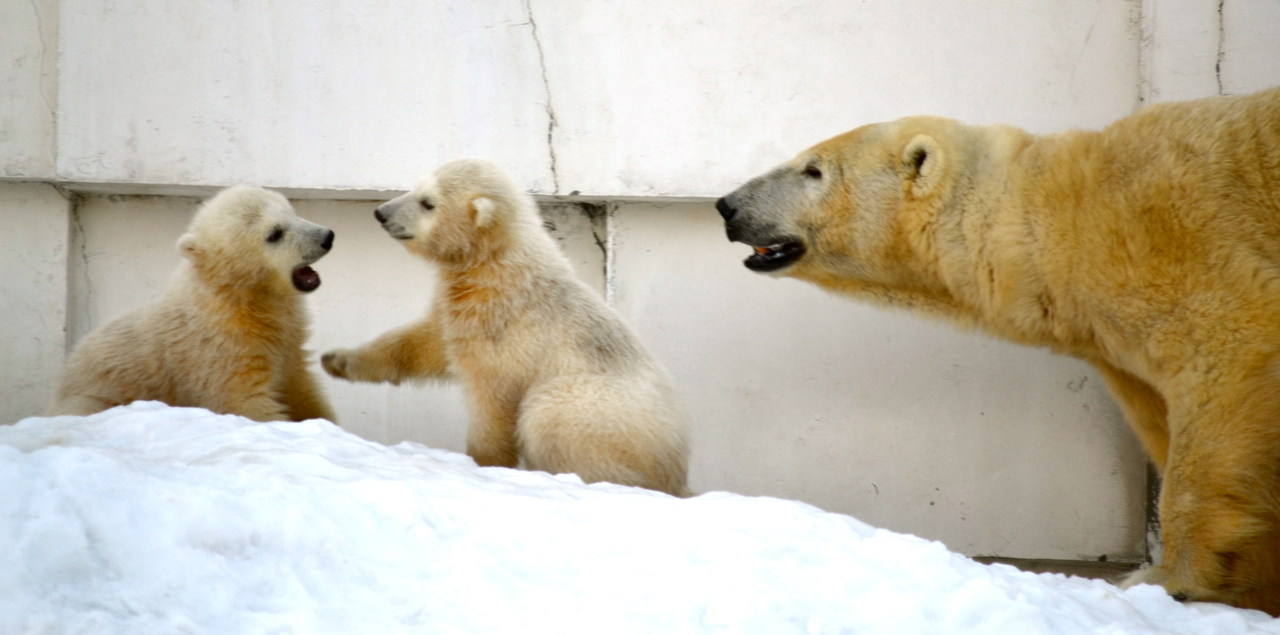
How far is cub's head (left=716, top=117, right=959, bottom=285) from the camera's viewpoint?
3801 mm

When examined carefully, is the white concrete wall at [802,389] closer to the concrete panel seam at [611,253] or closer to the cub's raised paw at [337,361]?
the concrete panel seam at [611,253]

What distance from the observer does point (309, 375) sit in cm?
427

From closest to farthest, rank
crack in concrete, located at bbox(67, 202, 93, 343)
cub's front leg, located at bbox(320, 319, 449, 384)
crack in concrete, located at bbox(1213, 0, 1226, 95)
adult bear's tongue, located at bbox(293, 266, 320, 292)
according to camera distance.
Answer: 1. adult bear's tongue, located at bbox(293, 266, 320, 292)
2. cub's front leg, located at bbox(320, 319, 449, 384)
3. crack in concrete, located at bbox(1213, 0, 1226, 95)
4. crack in concrete, located at bbox(67, 202, 93, 343)

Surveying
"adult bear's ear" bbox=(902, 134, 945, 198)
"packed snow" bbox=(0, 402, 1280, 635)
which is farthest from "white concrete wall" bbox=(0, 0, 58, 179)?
"adult bear's ear" bbox=(902, 134, 945, 198)

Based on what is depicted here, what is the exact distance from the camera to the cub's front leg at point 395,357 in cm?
418

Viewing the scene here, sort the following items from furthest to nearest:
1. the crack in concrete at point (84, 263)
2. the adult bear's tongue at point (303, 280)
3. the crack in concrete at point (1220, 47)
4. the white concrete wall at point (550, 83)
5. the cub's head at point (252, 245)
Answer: the crack in concrete at point (84, 263)
the white concrete wall at point (550, 83)
the crack in concrete at point (1220, 47)
the adult bear's tongue at point (303, 280)
the cub's head at point (252, 245)

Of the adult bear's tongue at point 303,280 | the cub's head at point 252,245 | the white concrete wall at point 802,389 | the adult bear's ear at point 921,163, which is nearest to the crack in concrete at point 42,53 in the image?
the white concrete wall at point 802,389

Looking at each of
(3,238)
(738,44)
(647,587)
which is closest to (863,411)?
(738,44)

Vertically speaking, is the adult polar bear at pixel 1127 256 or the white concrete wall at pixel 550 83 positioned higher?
the white concrete wall at pixel 550 83

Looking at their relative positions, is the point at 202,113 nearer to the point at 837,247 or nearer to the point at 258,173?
the point at 258,173

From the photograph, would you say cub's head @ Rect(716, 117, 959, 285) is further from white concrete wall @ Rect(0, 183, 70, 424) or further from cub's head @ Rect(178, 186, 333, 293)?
white concrete wall @ Rect(0, 183, 70, 424)

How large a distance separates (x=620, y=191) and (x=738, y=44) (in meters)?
0.95

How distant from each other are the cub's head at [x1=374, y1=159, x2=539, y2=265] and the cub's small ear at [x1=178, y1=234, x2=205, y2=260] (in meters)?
0.70

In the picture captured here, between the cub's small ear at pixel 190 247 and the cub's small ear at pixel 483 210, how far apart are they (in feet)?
3.55
